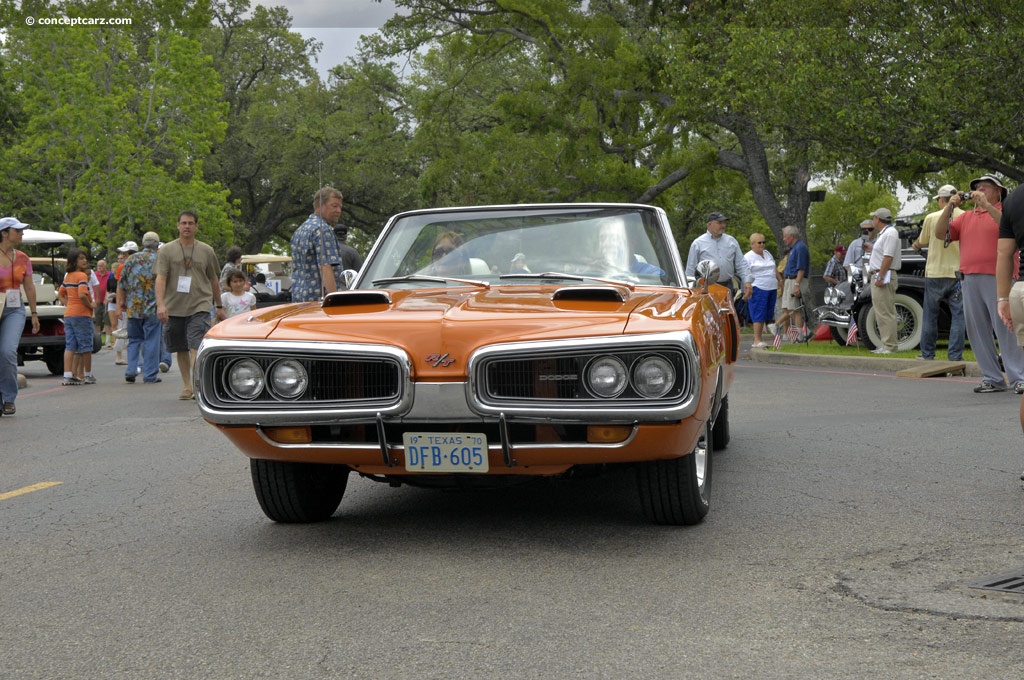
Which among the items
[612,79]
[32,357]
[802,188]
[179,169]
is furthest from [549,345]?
[179,169]

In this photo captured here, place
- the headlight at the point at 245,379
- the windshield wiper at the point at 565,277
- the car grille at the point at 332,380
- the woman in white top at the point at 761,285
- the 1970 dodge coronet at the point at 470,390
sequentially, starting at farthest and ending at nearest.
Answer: the woman in white top at the point at 761,285, the windshield wiper at the point at 565,277, the headlight at the point at 245,379, the car grille at the point at 332,380, the 1970 dodge coronet at the point at 470,390

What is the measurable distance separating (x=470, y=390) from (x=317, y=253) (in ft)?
17.5

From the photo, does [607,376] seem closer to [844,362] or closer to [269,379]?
[269,379]

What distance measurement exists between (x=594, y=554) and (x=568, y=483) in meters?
1.76

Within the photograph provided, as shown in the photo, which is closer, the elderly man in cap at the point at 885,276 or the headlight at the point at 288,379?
the headlight at the point at 288,379

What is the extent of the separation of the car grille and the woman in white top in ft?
46.9

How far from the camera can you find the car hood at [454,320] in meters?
5.08

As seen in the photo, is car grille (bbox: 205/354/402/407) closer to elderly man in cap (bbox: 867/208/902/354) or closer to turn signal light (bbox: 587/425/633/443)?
turn signal light (bbox: 587/425/633/443)

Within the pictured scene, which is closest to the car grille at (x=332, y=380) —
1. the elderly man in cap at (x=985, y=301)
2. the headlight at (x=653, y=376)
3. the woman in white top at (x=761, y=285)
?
the headlight at (x=653, y=376)

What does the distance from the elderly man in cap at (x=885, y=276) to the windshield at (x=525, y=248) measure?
373 inches

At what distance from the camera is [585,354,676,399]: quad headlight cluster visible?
506 centimetres

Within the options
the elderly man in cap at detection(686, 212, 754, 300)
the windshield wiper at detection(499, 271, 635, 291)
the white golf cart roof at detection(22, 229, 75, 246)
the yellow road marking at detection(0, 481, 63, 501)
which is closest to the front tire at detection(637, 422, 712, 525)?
the windshield wiper at detection(499, 271, 635, 291)

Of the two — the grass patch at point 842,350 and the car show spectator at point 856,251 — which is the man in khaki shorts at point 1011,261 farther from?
the car show spectator at point 856,251

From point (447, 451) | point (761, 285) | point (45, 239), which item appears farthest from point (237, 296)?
point (447, 451)
